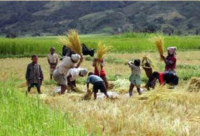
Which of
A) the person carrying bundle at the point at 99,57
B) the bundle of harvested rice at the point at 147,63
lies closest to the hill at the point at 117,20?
the bundle of harvested rice at the point at 147,63

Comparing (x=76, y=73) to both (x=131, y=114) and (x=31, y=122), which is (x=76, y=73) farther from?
(x=31, y=122)

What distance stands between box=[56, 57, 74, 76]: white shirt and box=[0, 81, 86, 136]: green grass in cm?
343

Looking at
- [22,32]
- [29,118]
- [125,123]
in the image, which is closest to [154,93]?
[125,123]

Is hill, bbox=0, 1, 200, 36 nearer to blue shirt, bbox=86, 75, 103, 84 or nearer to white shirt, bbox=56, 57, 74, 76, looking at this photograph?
white shirt, bbox=56, 57, 74, 76

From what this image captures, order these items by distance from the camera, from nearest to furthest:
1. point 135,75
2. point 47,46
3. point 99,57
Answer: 1. point 99,57
2. point 135,75
3. point 47,46

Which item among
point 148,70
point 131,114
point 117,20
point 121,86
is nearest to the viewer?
point 131,114

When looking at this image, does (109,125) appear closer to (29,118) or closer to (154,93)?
(29,118)

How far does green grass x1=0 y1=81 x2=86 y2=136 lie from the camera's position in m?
4.91

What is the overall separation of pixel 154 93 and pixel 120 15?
171 metres

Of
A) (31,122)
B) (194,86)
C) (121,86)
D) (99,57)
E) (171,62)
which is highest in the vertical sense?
(99,57)

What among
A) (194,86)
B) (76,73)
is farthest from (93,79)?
(194,86)

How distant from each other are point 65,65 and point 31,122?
5075 millimetres

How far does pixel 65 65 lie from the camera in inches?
420

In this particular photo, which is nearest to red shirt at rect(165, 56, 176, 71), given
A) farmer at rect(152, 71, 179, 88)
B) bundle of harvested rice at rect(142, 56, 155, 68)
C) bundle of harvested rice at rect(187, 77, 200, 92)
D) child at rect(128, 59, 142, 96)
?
bundle of harvested rice at rect(142, 56, 155, 68)
